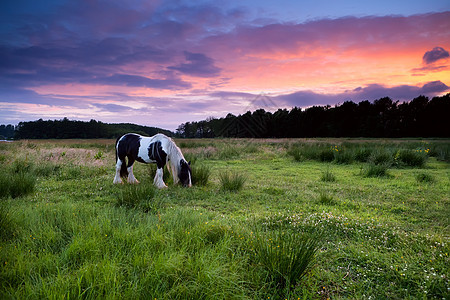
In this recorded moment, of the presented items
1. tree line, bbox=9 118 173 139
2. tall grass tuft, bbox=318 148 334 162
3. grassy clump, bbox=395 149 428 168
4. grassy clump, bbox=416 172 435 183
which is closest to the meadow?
grassy clump, bbox=416 172 435 183

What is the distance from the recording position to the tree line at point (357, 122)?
40684 millimetres

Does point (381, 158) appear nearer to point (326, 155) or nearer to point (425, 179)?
point (326, 155)

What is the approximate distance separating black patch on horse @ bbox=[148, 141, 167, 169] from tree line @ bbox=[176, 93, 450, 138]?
62.5ft

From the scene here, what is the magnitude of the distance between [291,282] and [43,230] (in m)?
3.53

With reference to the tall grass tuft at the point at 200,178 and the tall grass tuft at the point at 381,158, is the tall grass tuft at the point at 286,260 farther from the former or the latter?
the tall grass tuft at the point at 381,158

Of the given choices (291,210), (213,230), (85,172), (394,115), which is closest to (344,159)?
(291,210)

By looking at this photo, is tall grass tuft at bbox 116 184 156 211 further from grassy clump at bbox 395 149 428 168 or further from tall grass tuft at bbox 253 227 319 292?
grassy clump at bbox 395 149 428 168

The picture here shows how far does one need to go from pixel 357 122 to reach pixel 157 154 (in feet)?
198

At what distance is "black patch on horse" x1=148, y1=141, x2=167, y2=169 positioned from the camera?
7.10m

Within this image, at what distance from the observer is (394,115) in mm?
48375

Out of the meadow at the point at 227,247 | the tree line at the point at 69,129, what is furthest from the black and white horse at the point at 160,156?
the tree line at the point at 69,129

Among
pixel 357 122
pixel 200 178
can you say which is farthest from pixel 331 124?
pixel 200 178

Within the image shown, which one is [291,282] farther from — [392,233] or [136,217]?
[136,217]

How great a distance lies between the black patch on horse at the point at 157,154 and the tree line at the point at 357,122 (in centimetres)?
1905
